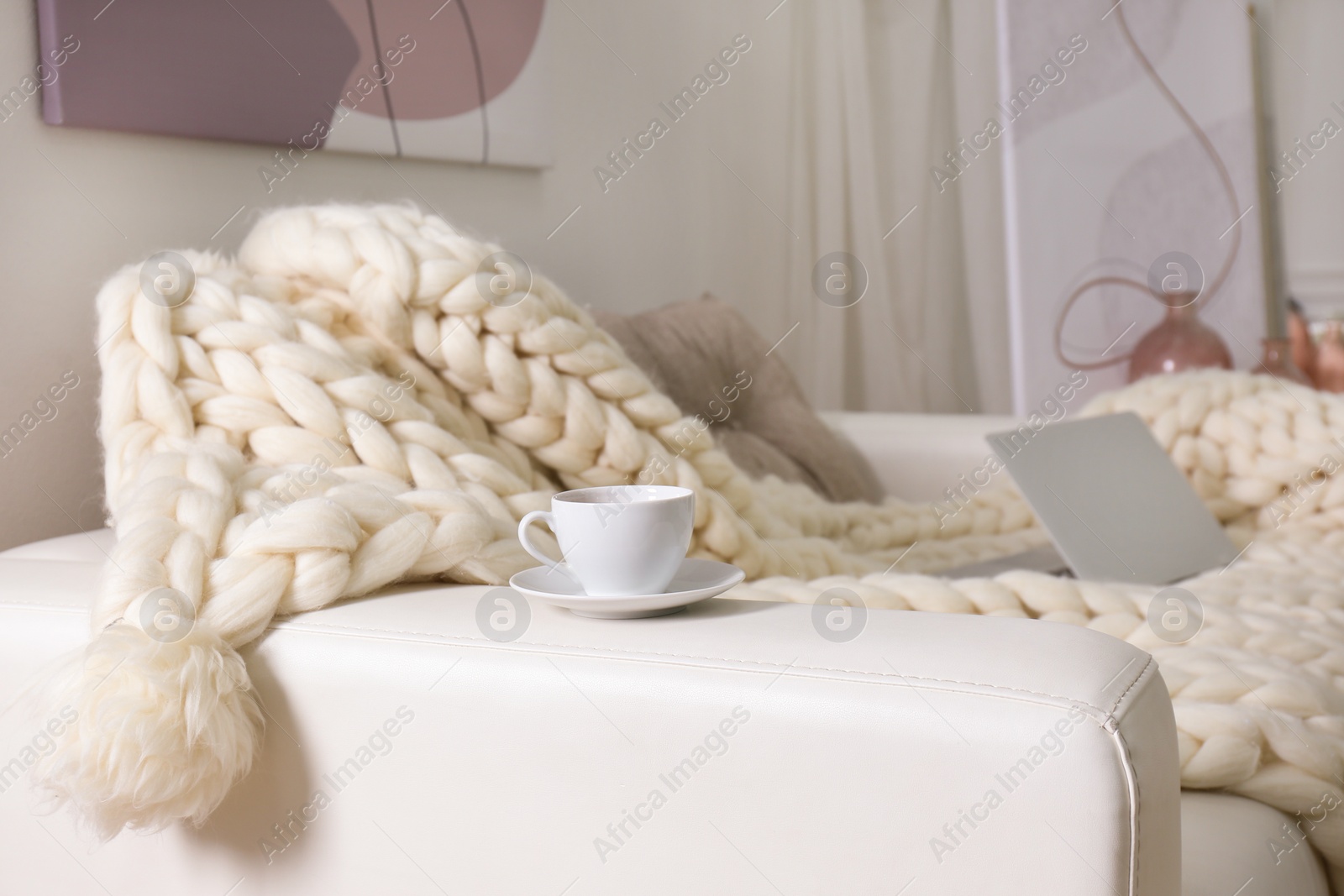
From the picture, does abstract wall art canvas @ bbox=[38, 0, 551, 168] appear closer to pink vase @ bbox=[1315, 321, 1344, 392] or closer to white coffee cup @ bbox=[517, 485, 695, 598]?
white coffee cup @ bbox=[517, 485, 695, 598]

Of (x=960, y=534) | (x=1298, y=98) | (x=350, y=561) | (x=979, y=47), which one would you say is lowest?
(x=960, y=534)

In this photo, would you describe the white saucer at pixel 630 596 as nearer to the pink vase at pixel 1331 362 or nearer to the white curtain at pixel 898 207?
the white curtain at pixel 898 207

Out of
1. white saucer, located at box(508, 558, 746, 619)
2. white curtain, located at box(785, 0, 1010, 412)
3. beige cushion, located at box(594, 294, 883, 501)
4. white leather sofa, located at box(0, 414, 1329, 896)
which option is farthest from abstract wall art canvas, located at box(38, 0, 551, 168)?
white curtain, located at box(785, 0, 1010, 412)

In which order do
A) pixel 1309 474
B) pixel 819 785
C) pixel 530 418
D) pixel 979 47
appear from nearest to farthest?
pixel 819 785
pixel 530 418
pixel 1309 474
pixel 979 47

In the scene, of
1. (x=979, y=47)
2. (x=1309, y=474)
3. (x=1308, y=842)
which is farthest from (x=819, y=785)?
(x=979, y=47)

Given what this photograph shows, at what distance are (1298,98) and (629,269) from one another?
217cm

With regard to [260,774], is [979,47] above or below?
above

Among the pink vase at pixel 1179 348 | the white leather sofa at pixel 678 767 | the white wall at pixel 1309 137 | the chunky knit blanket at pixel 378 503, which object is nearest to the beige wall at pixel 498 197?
the chunky knit blanket at pixel 378 503

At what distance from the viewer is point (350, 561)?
2.25ft

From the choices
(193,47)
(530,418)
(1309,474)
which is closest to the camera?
(530,418)

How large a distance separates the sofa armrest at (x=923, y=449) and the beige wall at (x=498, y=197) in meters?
0.52

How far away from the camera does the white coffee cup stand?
25.1 inches

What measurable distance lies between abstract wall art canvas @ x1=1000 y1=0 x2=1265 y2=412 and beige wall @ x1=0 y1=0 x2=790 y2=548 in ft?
2.43

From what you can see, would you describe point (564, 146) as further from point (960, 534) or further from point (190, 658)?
point (190, 658)
